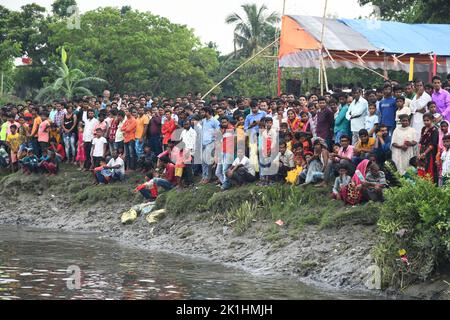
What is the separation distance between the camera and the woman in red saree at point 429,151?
15203mm

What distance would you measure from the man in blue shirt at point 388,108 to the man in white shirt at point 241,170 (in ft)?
10.9

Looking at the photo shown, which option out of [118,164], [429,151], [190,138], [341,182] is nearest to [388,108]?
[341,182]

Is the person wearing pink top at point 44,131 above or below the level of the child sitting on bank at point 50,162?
above

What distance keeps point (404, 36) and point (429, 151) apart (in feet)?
37.6

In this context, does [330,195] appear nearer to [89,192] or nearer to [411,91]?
[411,91]

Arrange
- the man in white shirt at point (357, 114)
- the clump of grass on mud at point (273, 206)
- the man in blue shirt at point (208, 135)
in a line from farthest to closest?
the man in blue shirt at point (208, 135)
the man in white shirt at point (357, 114)
the clump of grass on mud at point (273, 206)

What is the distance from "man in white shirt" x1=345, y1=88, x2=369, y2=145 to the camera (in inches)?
683

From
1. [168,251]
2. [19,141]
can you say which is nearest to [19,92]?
[19,141]

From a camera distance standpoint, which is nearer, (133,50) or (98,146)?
(98,146)

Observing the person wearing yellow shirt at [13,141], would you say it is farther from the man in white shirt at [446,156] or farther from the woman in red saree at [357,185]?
the man in white shirt at [446,156]

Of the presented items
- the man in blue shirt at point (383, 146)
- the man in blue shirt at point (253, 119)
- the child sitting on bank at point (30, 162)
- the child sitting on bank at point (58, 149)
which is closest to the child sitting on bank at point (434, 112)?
the man in blue shirt at point (383, 146)

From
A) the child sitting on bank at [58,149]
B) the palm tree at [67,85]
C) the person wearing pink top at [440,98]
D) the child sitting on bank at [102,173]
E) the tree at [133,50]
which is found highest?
the tree at [133,50]

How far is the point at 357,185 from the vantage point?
1594 centimetres

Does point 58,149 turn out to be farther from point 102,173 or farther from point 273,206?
point 273,206
